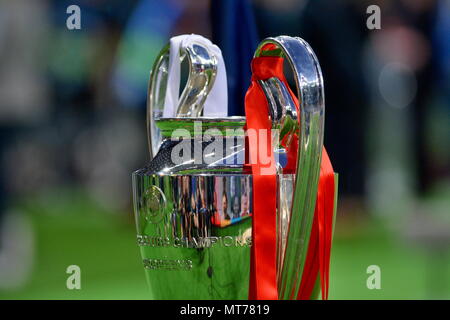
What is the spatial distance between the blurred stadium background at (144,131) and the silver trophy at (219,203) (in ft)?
5.72

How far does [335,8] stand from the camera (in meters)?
4.18

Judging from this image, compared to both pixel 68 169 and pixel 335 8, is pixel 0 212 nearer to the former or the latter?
pixel 68 169

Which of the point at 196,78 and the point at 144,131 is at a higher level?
the point at 196,78

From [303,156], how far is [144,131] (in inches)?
114

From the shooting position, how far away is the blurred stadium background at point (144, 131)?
3.25 metres

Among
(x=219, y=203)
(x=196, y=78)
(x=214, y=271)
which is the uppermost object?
(x=196, y=78)

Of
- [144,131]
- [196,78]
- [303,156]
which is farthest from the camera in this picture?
[144,131]

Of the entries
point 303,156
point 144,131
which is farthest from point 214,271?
point 144,131

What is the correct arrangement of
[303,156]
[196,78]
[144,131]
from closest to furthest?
1. [303,156]
2. [196,78]
3. [144,131]

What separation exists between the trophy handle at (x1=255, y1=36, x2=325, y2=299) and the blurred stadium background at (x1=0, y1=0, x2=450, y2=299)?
5.93 feet

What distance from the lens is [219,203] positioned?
3.34 ft

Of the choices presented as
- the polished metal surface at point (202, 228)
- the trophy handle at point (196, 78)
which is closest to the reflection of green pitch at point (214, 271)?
the polished metal surface at point (202, 228)

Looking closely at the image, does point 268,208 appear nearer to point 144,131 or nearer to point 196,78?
point 196,78
